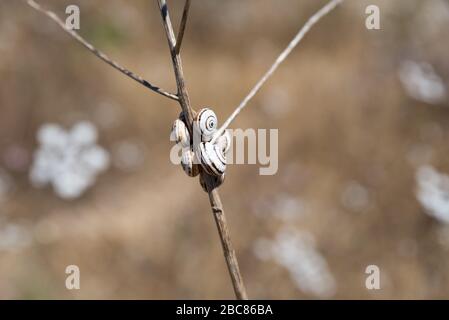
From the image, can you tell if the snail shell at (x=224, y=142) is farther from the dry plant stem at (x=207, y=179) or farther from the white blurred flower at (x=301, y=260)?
the white blurred flower at (x=301, y=260)

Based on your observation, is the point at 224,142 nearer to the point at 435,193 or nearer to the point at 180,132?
the point at 180,132

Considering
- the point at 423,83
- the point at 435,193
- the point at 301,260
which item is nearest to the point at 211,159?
the point at 435,193

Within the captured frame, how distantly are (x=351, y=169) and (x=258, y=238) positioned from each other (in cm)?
65

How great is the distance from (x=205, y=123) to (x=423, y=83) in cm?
208

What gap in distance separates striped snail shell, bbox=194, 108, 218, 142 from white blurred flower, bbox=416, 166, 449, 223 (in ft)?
4.15

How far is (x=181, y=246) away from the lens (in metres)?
2.18

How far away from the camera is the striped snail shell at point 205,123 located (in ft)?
1.67

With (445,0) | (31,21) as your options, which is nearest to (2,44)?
(31,21)

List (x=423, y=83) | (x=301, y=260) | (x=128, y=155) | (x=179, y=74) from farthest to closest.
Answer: (x=128, y=155)
(x=423, y=83)
(x=301, y=260)
(x=179, y=74)

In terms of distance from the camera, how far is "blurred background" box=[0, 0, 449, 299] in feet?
6.52

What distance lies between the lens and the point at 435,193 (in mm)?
1689

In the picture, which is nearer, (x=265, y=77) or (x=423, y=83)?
(x=265, y=77)

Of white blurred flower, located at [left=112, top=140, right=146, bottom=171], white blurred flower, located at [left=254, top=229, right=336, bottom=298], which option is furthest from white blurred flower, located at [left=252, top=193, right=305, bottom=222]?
white blurred flower, located at [left=112, top=140, right=146, bottom=171]

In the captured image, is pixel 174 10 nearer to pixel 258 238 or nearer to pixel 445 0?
pixel 445 0
